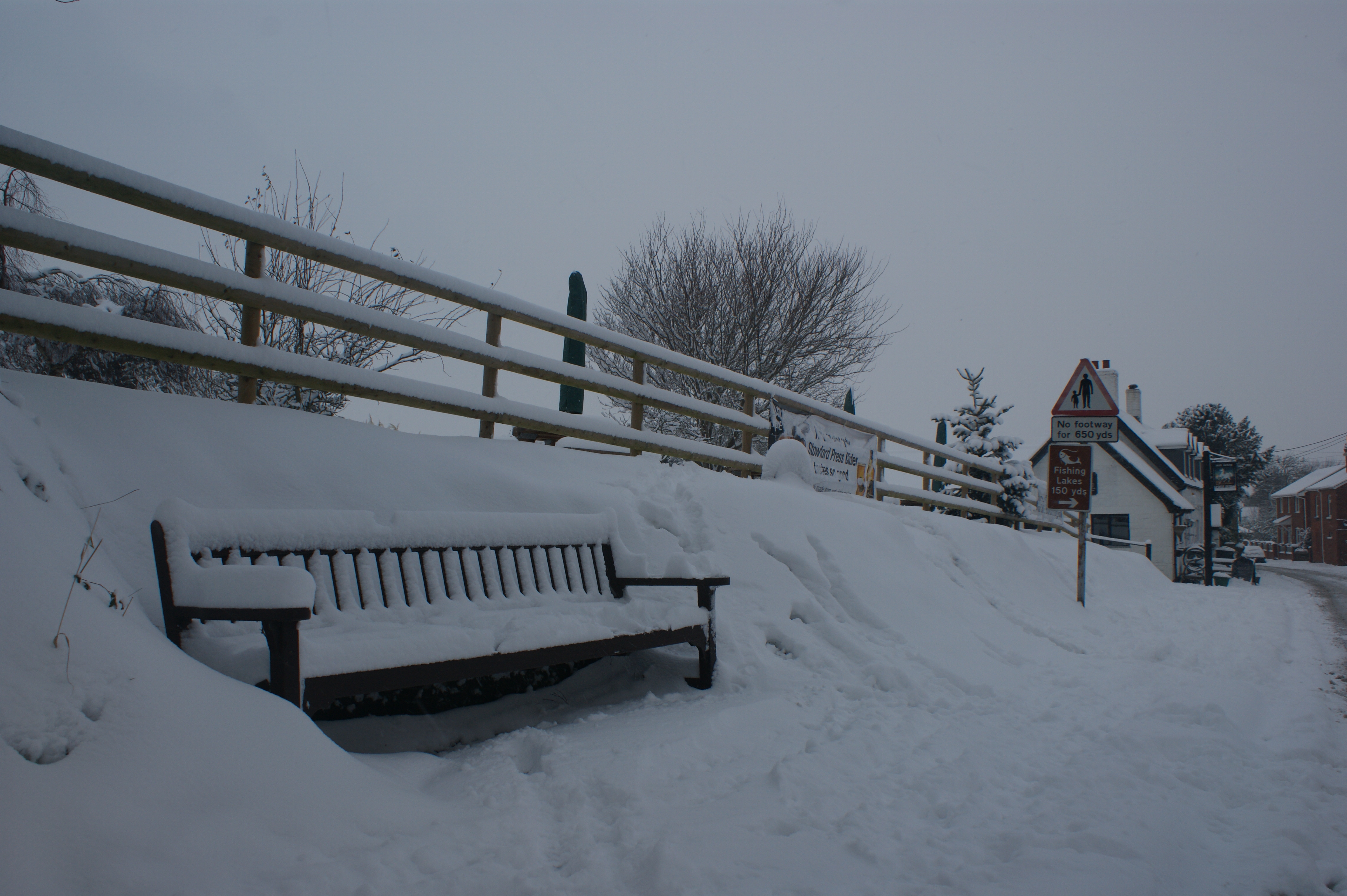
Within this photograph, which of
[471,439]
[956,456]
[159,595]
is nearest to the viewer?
[159,595]

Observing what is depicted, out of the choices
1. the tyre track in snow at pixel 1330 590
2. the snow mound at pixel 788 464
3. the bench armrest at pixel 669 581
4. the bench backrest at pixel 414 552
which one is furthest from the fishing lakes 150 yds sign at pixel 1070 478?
the bench backrest at pixel 414 552

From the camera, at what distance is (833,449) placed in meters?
8.94

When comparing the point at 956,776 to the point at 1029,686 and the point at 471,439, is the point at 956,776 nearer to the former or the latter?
the point at 1029,686

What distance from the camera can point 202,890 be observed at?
1.52 metres

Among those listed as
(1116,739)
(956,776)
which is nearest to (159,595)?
(956,776)

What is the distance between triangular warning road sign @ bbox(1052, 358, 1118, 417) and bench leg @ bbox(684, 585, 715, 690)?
582 centimetres

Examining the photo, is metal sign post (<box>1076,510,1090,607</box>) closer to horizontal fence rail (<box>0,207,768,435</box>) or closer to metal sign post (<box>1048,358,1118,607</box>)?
metal sign post (<box>1048,358,1118,607</box>)

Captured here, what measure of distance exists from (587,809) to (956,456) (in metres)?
11.4

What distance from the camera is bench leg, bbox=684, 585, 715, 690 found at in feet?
12.3

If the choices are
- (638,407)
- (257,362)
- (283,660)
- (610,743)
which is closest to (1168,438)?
(638,407)

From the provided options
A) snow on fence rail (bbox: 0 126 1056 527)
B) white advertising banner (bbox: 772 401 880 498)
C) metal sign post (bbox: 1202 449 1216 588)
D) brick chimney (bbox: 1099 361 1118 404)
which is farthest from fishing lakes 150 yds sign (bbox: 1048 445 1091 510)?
brick chimney (bbox: 1099 361 1118 404)

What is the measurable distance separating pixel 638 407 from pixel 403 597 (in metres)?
4.19

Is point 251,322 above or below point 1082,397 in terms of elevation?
below

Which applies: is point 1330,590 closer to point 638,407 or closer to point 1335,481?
point 638,407
